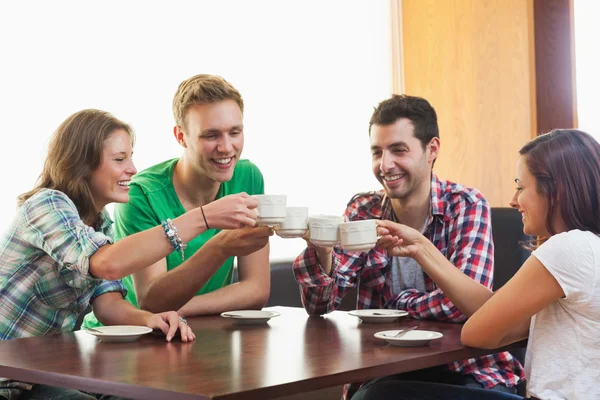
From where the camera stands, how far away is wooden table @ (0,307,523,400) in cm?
134

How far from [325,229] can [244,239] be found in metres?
0.27

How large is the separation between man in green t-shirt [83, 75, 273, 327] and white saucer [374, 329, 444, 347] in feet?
2.21

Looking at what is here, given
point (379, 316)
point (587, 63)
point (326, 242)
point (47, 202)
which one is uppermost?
point (587, 63)

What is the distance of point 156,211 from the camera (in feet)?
8.38

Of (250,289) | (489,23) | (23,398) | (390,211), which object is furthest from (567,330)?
(489,23)

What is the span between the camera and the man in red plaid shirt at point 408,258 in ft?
7.00

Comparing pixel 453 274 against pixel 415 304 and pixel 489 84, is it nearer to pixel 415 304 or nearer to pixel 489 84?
pixel 415 304

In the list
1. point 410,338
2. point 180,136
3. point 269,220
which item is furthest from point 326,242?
point 180,136

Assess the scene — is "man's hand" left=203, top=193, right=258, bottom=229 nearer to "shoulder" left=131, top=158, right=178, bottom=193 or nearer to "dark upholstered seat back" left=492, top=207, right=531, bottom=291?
"shoulder" left=131, top=158, right=178, bottom=193

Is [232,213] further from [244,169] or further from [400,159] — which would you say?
[244,169]

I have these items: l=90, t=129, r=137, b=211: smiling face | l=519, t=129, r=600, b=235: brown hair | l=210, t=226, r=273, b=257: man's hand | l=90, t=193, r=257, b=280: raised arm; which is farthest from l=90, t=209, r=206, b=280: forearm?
l=519, t=129, r=600, b=235: brown hair

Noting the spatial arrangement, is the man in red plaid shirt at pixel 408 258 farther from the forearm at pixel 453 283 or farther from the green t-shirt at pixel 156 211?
the green t-shirt at pixel 156 211

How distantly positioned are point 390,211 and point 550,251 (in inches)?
34.3

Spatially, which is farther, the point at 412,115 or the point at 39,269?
the point at 412,115
